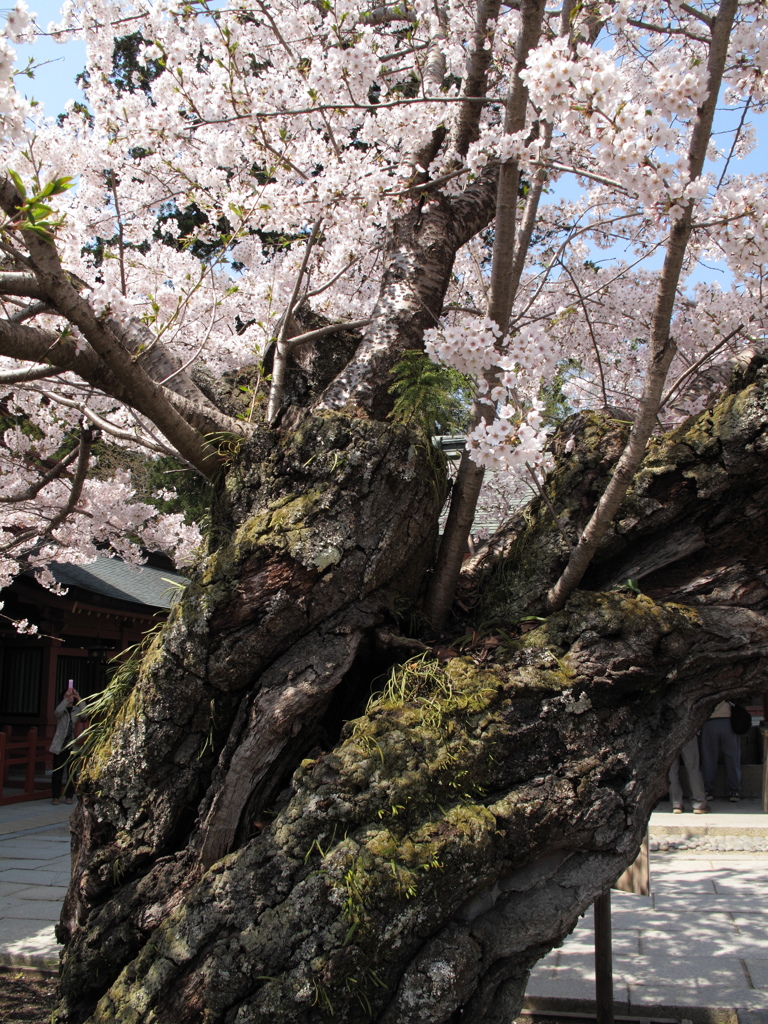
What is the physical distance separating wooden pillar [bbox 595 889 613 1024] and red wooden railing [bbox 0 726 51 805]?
9.74m

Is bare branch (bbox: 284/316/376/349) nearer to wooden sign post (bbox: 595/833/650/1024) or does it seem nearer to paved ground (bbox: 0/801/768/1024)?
wooden sign post (bbox: 595/833/650/1024)

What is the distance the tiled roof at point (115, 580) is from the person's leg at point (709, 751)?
766 cm

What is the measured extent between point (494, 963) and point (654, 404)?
1.98 m

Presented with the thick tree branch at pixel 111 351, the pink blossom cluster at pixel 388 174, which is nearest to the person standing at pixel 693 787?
the pink blossom cluster at pixel 388 174

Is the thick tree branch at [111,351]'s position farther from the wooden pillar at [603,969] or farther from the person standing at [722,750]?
the person standing at [722,750]

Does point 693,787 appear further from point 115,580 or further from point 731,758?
point 115,580

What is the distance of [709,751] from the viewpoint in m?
9.11

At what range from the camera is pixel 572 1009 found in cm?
406

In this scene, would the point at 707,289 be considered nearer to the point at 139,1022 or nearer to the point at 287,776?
the point at 287,776

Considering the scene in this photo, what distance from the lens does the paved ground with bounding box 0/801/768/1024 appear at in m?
4.08

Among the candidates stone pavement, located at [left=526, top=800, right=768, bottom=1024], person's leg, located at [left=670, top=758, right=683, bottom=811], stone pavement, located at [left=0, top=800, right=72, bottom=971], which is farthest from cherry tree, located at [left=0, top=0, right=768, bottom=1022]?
person's leg, located at [left=670, top=758, right=683, bottom=811]

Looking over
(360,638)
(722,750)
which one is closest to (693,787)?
(722,750)

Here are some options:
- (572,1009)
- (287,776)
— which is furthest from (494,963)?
(572,1009)

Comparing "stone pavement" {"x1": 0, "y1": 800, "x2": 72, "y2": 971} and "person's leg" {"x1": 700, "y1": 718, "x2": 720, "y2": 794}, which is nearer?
"stone pavement" {"x1": 0, "y1": 800, "x2": 72, "y2": 971}
